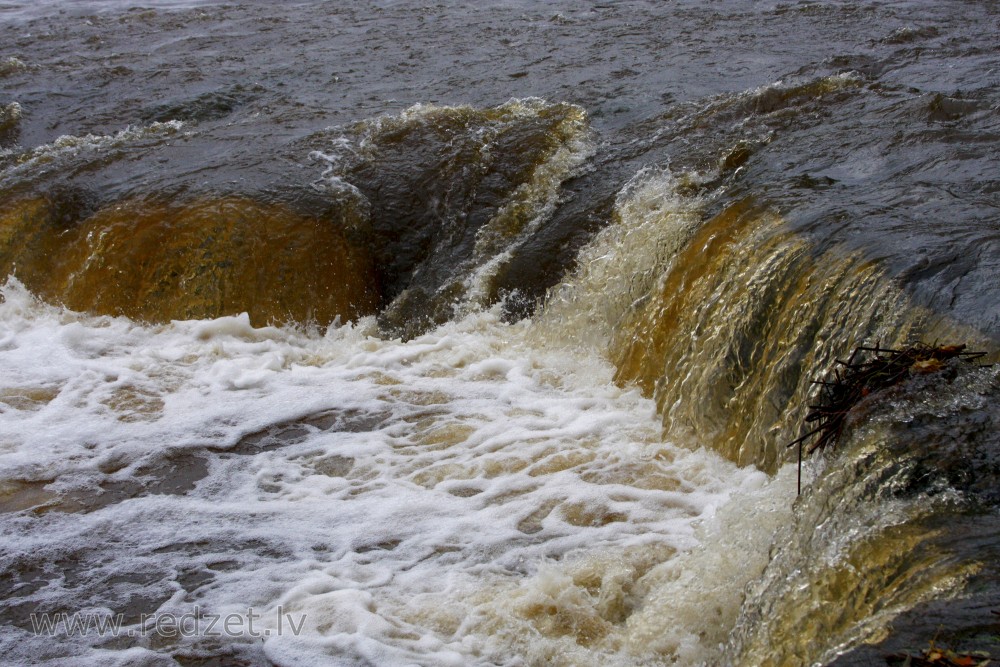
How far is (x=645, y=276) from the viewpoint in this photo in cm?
598

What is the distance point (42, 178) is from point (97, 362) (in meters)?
2.28

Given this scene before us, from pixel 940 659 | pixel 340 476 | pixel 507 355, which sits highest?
pixel 940 659

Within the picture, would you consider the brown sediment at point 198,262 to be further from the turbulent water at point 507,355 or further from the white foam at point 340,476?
the white foam at point 340,476

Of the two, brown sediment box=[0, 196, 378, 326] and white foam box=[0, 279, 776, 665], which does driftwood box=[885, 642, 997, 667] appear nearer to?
white foam box=[0, 279, 776, 665]

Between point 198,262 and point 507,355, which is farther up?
point 198,262

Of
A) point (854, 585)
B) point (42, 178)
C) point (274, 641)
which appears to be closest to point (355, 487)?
point (274, 641)

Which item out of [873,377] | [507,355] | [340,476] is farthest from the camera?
[507,355]

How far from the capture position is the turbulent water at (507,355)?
3.58 m

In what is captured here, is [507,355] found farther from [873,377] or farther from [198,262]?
[873,377]

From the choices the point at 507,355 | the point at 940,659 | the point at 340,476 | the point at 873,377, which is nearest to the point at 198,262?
the point at 507,355

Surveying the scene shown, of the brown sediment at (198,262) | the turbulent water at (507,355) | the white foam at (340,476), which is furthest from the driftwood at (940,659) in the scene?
the brown sediment at (198,262)

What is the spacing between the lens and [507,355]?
240 inches

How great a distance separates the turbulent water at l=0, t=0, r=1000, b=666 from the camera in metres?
3.58

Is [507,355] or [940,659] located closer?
[940,659]
